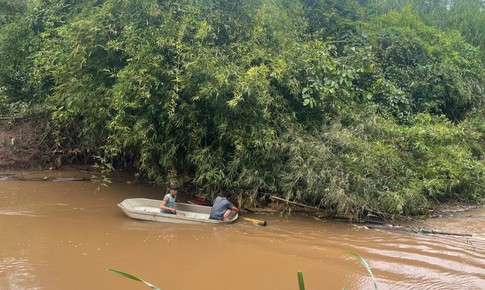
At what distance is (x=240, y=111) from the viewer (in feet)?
25.7

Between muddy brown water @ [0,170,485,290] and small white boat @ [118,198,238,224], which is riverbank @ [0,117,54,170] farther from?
small white boat @ [118,198,238,224]

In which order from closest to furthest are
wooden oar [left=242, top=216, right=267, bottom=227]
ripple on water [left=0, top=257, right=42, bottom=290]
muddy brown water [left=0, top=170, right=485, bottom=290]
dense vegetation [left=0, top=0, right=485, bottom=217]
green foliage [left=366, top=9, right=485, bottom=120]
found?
ripple on water [left=0, top=257, right=42, bottom=290]
muddy brown water [left=0, top=170, right=485, bottom=290]
wooden oar [left=242, top=216, right=267, bottom=227]
dense vegetation [left=0, top=0, right=485, bottom=217]
green foliage [left=366, top=9, right=485, bottom=120]

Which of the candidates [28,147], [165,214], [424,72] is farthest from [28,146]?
[424,72]

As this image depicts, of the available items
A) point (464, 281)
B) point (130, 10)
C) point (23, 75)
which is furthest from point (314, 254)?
point (23, 75)

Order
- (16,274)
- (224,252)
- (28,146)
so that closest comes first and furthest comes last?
1. (16,274)
2. (224,252)
3. (28,146)

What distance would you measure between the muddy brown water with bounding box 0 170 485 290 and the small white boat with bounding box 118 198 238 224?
13cm

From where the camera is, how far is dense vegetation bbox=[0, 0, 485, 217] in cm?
761

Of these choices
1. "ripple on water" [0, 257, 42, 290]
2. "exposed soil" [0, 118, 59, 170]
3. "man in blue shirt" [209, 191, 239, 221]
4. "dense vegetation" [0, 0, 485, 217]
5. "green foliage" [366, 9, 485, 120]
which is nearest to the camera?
"ripple on water" [0, 257, 42, 290]

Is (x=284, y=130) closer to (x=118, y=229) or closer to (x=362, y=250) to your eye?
(x=362, y=250)

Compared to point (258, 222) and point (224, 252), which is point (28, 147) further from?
point (224, 252)

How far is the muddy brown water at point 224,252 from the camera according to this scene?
4938 millimetres

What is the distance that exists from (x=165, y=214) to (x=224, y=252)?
6.08ft

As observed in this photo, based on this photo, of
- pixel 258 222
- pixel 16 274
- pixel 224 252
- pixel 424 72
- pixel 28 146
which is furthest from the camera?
pixel 424 72

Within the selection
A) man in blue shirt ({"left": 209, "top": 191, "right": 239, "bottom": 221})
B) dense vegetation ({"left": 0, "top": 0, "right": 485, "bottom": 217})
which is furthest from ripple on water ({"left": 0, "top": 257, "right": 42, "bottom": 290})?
man in blue shirt ({"left": 209, "top": 191, "right": 239, "bottom": 221})
